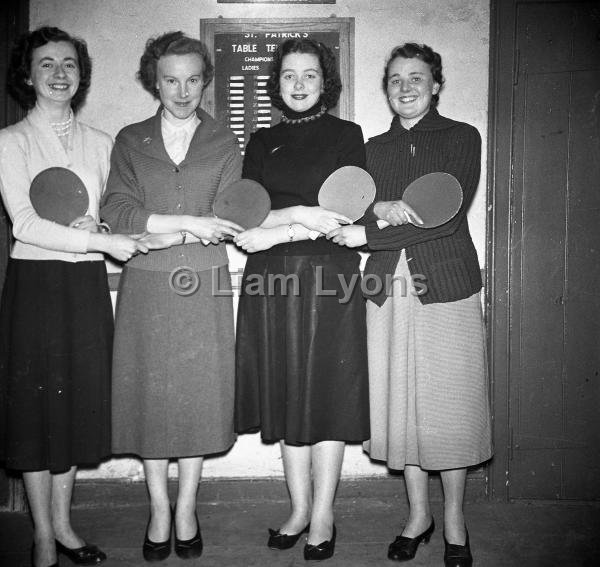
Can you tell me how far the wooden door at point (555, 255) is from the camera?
8.86 ft

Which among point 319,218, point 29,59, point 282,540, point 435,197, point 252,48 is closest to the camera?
point 435,197

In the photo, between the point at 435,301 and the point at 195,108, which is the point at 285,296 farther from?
the point at 195,108

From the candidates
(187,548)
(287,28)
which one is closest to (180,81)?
(287,28)

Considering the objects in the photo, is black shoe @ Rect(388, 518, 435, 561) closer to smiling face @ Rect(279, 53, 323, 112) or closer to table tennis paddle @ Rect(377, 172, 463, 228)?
table tennis paddle @ Rect(377, 172, 463, 228)

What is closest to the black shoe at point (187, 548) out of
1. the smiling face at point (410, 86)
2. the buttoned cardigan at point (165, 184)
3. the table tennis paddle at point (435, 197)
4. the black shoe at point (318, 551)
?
the black shoe at point (318, 551)

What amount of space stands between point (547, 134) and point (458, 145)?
0.91m

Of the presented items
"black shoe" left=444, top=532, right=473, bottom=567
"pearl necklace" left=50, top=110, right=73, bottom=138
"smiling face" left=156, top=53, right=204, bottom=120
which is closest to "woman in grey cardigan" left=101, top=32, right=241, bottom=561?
"smiling face" left=156, top=53, right=204, bottom=120

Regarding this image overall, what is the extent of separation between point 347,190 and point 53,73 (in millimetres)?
1283

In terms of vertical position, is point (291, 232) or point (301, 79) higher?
point (301, 79)

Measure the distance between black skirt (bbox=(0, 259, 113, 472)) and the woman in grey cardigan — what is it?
119 mm

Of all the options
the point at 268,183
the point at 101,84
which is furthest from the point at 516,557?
the point at 101,84

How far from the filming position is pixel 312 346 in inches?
84.4

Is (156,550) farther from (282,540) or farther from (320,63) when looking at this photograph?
(320,63)

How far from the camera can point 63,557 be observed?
2.31m
